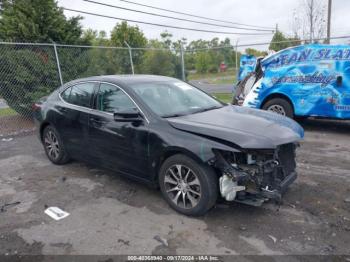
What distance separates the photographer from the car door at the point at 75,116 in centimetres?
470

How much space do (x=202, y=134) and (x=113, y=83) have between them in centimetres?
171

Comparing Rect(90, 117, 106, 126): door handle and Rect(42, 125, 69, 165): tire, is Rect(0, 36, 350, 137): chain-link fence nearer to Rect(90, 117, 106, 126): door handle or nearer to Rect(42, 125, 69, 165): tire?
Rect(42, 125, 69, 165): tire

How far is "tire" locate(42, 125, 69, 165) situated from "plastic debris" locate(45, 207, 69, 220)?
1.54 meters

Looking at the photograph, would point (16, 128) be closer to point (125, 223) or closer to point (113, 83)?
point (113, 83)

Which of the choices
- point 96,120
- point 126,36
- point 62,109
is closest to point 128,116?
point 96,120

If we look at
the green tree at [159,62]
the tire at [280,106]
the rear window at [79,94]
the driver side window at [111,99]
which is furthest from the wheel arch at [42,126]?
the green tree at [159,62]

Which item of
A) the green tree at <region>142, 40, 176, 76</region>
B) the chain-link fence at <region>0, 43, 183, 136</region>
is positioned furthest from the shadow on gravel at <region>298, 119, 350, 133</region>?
the green tree at <region>142, 40, 176, 76</region>

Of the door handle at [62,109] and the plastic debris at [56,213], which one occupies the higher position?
the door handle at [62,109]

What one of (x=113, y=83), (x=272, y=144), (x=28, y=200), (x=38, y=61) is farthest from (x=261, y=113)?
(x=38, y=61)

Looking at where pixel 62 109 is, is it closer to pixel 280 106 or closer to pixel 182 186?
pixel 182 186

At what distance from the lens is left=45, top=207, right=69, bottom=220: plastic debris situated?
379 cm

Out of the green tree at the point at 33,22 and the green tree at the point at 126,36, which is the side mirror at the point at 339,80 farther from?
the green tree at the point at 126,36

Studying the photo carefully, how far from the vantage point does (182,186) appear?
3.61m

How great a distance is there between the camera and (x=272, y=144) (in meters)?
3.27
